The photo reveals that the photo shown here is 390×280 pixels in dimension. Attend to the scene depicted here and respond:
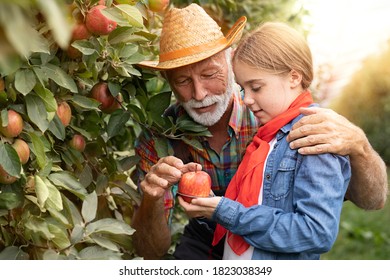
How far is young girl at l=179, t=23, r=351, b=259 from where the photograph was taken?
1818 millimetres

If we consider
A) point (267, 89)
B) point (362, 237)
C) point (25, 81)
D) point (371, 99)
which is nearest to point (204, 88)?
point (267, 89)

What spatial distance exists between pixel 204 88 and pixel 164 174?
0.42m

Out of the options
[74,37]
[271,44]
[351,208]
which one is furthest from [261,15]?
[351,208]

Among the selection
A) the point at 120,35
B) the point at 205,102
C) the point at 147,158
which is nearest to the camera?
the point at 120,35

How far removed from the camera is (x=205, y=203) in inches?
74.2

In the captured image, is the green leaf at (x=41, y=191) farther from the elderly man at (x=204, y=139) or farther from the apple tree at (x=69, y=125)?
the elderly man at (x=204, y=139)

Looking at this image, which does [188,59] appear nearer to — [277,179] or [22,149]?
[277,179]

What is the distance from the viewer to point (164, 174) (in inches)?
81.0

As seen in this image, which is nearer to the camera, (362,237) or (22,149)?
(22,149)

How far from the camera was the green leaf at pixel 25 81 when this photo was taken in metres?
1.60

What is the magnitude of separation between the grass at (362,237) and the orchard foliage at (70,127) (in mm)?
3054

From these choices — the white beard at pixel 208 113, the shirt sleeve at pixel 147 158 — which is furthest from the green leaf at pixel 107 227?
the white beard at pixel 208 113

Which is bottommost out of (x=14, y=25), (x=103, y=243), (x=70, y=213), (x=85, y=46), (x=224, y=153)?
(x=224, y=153)

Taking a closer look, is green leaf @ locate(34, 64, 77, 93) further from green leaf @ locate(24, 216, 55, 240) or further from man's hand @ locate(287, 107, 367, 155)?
man's hand @ locate(287, 107, 367, 155)
